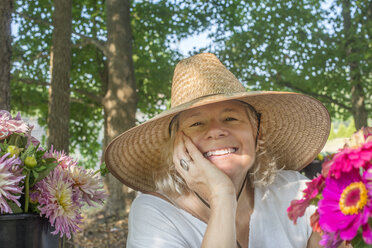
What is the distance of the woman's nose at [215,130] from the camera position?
1.99 m

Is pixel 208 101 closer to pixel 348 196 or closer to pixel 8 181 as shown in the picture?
pixel 8 181

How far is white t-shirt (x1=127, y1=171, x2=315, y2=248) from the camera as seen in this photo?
1.85 metres

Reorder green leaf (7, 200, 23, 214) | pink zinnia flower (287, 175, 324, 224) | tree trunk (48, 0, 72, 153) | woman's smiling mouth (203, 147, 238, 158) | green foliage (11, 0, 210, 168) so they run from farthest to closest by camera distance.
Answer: green foliage (11, 0, 210, 168) → tree trunk (48, 0, 72, 153) → woman's smiling mouth (203, 147, 238, 158) → green leaf (7, 200, 23, 214) → pink zinnia flower (287, 175, 324, 224)

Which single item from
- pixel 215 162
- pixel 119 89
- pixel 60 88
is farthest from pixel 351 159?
pixel 119 89

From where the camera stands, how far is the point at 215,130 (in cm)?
200

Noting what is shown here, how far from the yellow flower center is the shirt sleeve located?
1.04 m

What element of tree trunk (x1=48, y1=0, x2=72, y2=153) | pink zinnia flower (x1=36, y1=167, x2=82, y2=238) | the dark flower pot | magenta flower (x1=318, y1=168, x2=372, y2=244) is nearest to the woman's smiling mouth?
pink zinnia flower (x1=36, y1=167, x2=82, y2=238)

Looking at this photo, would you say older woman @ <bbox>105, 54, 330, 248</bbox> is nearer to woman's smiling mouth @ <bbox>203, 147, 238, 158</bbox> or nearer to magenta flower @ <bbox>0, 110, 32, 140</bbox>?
woman's smiling mouth @ <bbox>203, 147, 238, 158</bbox>

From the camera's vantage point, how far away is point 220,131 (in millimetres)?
1996

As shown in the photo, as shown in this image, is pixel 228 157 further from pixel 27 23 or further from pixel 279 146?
pixel 27 23

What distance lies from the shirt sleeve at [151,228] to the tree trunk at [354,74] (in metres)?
7.69

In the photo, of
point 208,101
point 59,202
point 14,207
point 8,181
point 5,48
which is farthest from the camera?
point 5,48

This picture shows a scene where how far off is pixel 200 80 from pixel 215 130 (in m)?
0.27

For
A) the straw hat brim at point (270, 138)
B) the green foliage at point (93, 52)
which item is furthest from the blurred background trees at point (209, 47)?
the straw hat brim at point (270, 138)
